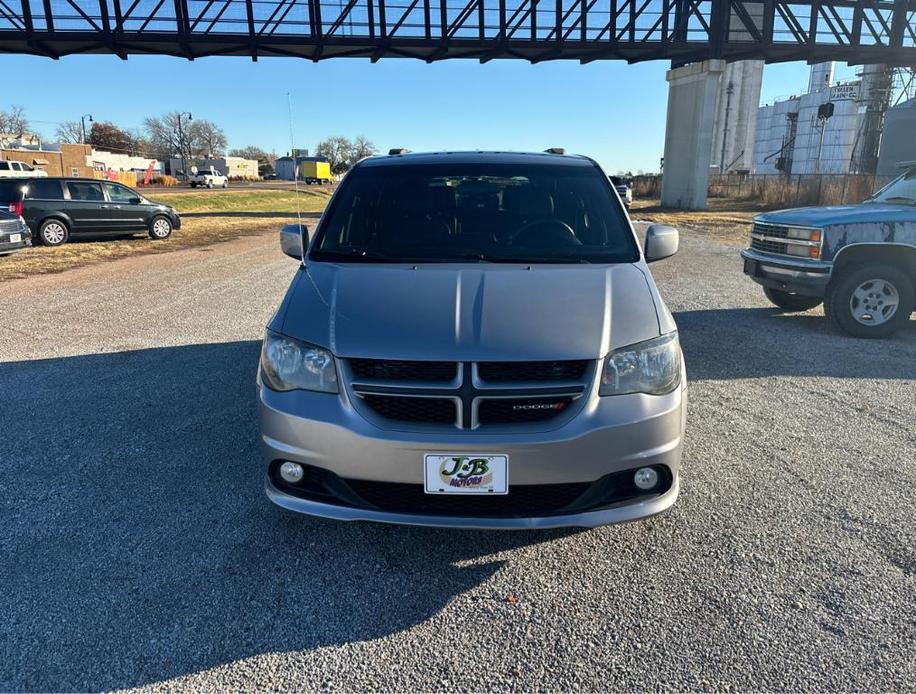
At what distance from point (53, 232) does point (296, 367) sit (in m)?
16.2

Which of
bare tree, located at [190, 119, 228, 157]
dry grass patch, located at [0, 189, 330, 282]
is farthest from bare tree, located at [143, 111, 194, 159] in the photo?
dry grass patch, located at [0, 189, 330, 282]

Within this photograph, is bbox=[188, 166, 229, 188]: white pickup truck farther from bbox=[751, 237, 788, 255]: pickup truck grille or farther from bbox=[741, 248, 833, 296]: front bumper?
bbox=[741, 248, 833, 296]: front bumper

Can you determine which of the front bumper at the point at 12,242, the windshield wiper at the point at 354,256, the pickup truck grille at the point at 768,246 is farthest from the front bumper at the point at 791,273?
the front bumper at the point at 12,242

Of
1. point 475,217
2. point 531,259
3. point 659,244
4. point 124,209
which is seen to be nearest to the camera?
point 531,259

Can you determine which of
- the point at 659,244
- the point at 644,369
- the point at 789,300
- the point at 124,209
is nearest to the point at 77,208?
the point at 124,209

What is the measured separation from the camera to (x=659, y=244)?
13.2ft

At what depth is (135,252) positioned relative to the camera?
49.6 feet

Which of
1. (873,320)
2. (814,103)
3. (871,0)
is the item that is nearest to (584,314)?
(873,320)

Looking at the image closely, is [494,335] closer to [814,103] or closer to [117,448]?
[117,448]

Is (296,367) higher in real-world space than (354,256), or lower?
lower

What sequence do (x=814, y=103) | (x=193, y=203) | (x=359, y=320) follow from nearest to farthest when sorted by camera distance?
(x=359, y=320)
(x=193, y=203)
(x=814, y=103)

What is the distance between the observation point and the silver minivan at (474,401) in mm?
2580

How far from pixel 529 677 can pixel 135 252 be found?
1557 centimetres

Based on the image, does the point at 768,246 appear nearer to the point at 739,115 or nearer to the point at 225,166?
the point at 225,166
